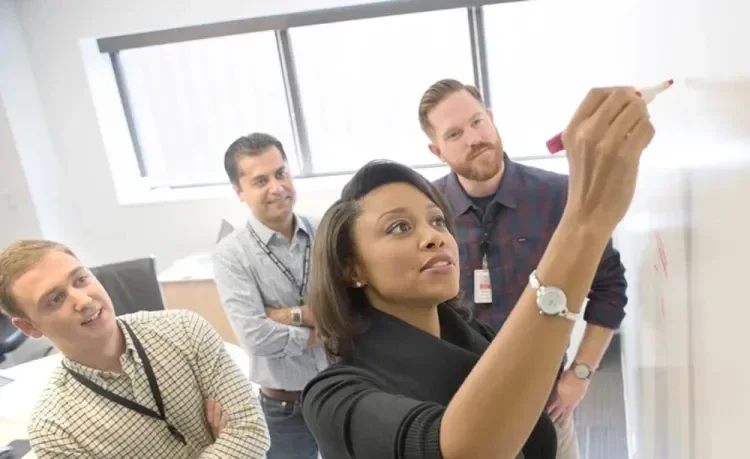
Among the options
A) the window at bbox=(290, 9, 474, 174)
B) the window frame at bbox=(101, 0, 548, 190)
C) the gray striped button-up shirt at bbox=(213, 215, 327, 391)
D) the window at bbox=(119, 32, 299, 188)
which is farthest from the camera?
the window at bbox=(119, 32, 299, 188)

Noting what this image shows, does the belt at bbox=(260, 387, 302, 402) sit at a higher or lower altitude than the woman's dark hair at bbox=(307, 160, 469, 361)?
lower

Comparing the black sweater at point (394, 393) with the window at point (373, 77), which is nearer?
the black sweater at point (394, 393)

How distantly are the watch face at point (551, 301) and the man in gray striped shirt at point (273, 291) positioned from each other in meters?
1.40

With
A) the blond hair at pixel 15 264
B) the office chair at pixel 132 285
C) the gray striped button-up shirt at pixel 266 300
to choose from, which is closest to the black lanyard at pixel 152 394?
the blond hair at pixel 15 264

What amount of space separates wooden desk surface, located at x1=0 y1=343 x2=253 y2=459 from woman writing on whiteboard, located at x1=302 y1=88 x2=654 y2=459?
1127 millimetres

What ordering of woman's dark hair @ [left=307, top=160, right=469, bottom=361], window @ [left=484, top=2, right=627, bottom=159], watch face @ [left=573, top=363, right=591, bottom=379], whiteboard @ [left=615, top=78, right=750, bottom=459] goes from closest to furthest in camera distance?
whiteboard @ [left=615, top=78, right=750, bottom=459], woman's dark hair @ [left=307, top=160, right=469, bottom=361], watch face @ [left=573, top=363, right=591, bottom=379], window @ [left=484, top=2, right=627, bottom=159]

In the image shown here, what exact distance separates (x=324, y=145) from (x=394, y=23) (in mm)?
891

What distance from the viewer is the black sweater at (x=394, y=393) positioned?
0.77 meters

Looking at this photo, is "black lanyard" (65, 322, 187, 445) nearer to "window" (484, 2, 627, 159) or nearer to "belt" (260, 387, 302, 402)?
"belt" (260, 387, 302, 402)

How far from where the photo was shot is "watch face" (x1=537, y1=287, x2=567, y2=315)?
677mm

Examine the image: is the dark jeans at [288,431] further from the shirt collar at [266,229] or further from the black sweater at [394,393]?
the black sweater at [394,393]

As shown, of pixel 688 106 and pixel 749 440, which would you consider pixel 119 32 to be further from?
pixel 749 440

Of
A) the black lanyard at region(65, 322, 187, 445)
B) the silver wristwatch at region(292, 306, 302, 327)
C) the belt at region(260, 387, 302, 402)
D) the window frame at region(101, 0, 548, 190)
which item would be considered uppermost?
the window frame at region(101, 0, 548, 190)

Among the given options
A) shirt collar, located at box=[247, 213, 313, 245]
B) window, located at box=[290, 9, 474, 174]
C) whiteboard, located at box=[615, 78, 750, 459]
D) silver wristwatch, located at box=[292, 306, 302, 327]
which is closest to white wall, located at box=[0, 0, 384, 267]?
window, located at box=[290, 9, 474, 174]
